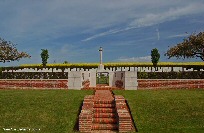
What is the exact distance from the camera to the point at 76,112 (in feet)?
51.1

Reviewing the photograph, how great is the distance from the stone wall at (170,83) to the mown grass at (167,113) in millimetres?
6245

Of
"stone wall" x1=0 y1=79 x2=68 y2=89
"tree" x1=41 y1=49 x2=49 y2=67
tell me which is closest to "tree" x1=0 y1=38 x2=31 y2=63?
"tree" x1=41 y1=49 x2=49 y2=67

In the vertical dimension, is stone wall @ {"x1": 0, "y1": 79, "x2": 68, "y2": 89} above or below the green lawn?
above

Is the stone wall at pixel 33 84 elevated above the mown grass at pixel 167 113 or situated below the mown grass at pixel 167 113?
above

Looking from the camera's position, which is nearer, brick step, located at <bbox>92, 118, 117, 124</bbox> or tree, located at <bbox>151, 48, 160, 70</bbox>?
brick step, located at <bbox>92, 118, 117, 124</bbox>

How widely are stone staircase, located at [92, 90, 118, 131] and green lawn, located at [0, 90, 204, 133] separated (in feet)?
2.99

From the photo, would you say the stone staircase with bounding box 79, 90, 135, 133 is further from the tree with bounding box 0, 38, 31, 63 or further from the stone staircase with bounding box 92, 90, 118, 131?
the tree with bounding box 0, 38, 31, 63

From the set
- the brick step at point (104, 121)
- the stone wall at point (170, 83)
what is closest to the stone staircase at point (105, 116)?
the brick step at point (104, 121)

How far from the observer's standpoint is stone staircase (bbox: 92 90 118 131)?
14298 millimetres

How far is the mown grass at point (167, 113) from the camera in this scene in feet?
45.5

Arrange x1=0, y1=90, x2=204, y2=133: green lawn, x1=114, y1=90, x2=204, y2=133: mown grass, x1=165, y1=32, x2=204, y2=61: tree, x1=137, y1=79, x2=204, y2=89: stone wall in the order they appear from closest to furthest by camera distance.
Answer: x1=114, y1=90, x2=204, y2=133: mown grass
x1=0, y1=90, x2=204, y2=133: green lawn
x1=137, y1=79, x2=204, y2=89: stone wall
x1=165, y1=32, x2=204, y2=61: tree

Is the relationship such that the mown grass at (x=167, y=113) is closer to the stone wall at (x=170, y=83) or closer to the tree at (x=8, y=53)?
the stone wall at (x=170, y=83)

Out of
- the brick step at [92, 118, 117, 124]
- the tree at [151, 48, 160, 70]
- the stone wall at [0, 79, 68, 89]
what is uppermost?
the tree at [151, 48, 160, 70]

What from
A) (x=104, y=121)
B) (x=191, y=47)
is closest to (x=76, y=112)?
(x=104, y=121)
